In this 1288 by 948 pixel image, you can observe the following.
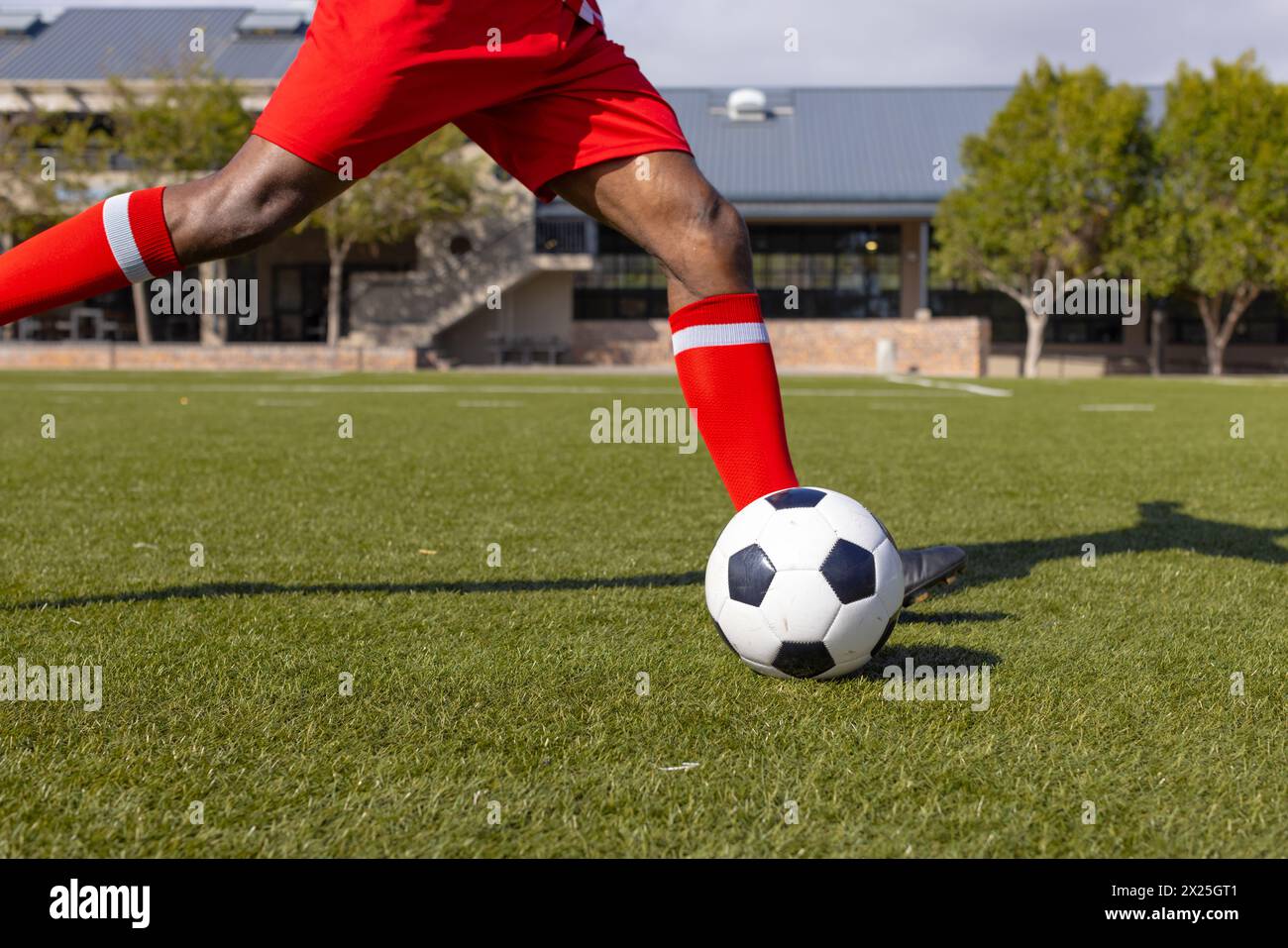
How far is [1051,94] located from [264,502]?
3106cm

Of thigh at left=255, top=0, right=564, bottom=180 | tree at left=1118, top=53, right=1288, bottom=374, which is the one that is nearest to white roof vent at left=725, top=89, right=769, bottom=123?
tree at left=1118, top=53, right=1288, bottom=374

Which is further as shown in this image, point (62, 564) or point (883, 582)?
point (62, 564)

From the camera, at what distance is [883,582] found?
2572 mm

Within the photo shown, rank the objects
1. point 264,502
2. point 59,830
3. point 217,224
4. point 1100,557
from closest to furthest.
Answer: point 59,830 < point 217,224 < point 1100,557 < point 264,502

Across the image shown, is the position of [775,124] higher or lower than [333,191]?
higher

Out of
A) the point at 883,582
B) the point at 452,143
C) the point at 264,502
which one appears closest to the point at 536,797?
the point at 883,582

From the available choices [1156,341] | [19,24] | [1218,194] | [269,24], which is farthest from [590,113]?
[19,24]

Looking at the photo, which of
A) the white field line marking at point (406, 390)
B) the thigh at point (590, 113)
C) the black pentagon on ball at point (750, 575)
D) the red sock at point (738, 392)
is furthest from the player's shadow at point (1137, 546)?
the white field line marking at point (406, 390)

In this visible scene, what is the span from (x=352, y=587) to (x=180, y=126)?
103ft

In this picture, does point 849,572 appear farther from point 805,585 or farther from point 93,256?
point 93,256

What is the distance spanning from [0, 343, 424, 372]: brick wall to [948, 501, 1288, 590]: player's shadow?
2557cm

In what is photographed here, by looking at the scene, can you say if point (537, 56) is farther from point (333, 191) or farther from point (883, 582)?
point (883, 582)

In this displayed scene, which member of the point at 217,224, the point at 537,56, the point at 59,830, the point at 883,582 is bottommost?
the point at 59,830

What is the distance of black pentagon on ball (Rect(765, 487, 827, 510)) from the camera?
8.86ft
